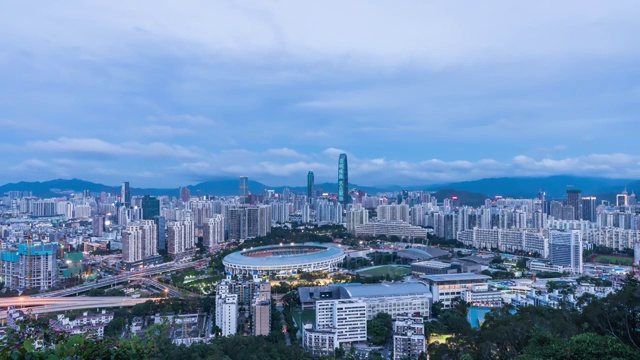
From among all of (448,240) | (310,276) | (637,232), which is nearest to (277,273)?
(310,276)

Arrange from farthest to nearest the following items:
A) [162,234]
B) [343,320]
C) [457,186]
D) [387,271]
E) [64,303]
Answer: [457,186]
[162,234]
[387,271]
[64,303]
[343,320]

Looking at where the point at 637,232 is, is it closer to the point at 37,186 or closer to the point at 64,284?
Result: the point at 64,284

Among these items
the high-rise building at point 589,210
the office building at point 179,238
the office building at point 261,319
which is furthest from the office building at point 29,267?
the high-rise building at point 589,210

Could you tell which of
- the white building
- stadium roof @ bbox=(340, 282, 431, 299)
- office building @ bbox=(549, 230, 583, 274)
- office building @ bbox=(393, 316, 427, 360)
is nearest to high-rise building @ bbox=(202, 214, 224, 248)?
stadium roof @ bbox=(340, 282, 431, 299)

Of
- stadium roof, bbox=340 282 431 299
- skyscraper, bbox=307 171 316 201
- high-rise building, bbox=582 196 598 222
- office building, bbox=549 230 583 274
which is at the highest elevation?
skyscraper, bbox=307 171 316 201

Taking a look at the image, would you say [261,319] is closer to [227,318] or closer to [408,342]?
[227,318]

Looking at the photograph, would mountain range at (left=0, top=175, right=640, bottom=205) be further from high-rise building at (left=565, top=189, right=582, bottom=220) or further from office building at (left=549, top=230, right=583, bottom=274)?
office building at (left=549, top=230, right=583, bottom=274)

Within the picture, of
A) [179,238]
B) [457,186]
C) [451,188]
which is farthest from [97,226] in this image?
[457,186]
